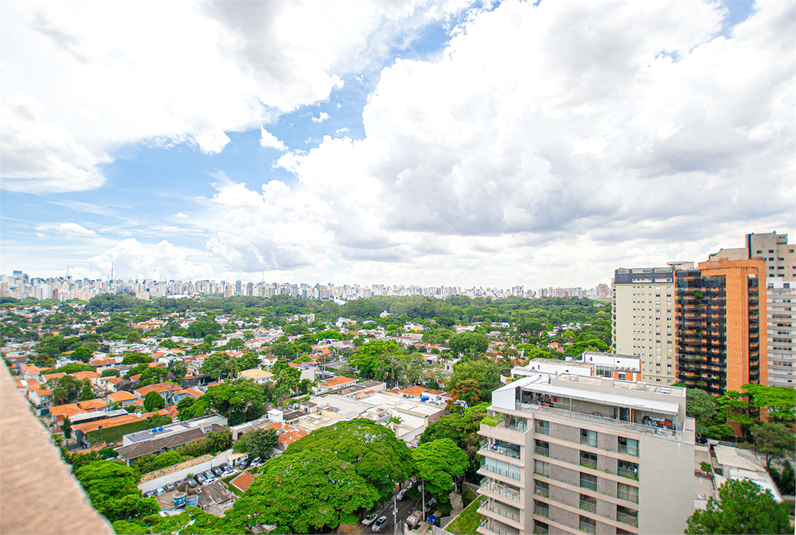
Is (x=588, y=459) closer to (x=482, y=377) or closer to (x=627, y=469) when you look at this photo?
(x=627, y=469)

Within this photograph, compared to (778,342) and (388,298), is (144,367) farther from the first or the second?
(388,298)

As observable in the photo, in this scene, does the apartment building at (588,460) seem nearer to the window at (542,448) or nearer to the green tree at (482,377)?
the window at (542,448)

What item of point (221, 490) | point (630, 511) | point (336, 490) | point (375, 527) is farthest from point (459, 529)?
point (221, 490)

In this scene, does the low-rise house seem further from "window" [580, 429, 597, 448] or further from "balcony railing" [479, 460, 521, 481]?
"window" [580, 429, 597, 448]

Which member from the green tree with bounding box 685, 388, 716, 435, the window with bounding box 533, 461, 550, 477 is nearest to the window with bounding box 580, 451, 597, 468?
the window with bounding box 533, 461, 550, 477

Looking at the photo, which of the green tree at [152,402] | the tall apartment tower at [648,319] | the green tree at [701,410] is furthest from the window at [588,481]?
the green tree at [152,402]

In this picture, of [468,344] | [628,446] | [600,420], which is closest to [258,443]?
[600,420]

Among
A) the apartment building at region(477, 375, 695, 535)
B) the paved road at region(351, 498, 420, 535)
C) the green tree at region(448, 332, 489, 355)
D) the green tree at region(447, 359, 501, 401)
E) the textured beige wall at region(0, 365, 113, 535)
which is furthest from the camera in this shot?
the green tree at region(448, 332, 489, 355)
